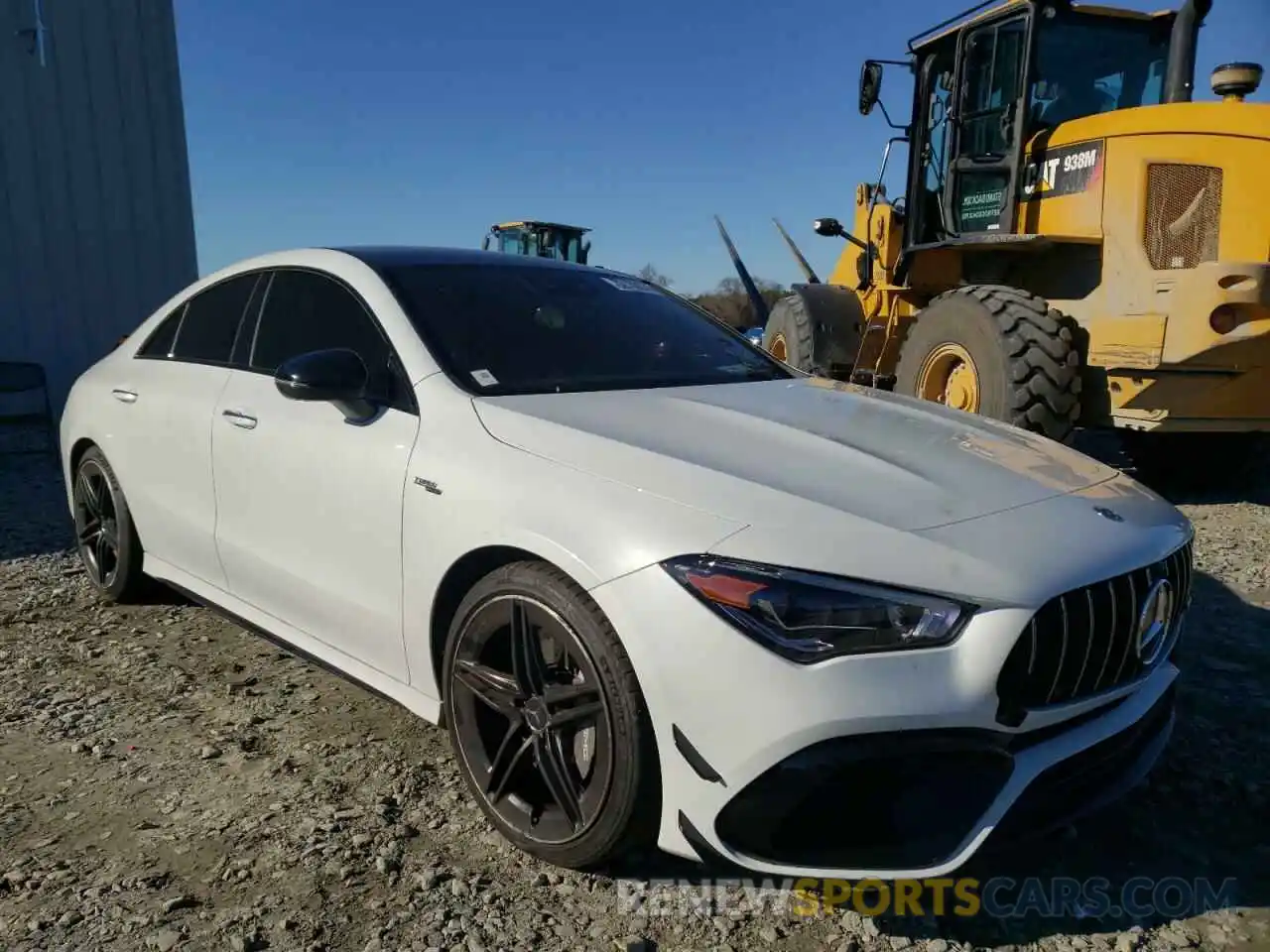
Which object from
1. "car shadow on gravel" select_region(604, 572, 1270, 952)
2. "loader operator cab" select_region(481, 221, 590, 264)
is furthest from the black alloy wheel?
"loader operator cab" select_region(481, 221, 590, 264)

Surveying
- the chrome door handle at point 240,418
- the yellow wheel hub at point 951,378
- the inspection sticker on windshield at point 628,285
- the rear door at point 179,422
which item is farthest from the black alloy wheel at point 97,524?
the yellow wheel hub at point 951,378

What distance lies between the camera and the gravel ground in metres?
2.11

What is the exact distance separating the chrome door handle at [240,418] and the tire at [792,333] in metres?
4.89

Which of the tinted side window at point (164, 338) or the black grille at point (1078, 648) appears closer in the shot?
the black grille at point (1078, 648)

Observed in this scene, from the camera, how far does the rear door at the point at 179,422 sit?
3416mm

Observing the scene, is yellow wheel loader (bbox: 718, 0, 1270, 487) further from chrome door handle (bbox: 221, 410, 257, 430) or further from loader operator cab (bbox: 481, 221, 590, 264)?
loader operator cab (bbox: 481, 221, 590, 264)

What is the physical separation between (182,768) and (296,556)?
0.69 meters

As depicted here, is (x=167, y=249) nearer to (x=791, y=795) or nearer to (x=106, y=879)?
(x=106, y=879)

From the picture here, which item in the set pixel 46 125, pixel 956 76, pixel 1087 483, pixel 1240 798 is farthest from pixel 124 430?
pixel 46 125

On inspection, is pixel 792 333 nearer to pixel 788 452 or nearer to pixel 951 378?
pixel 951 378

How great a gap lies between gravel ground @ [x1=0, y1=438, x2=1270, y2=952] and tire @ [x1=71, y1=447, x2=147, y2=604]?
465mm

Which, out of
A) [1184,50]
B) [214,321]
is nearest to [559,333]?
[214,321]

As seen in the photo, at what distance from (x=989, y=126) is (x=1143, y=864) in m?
5.63

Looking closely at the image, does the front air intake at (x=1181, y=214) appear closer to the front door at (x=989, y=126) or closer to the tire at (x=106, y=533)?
the front door at (x=989, y=126)
